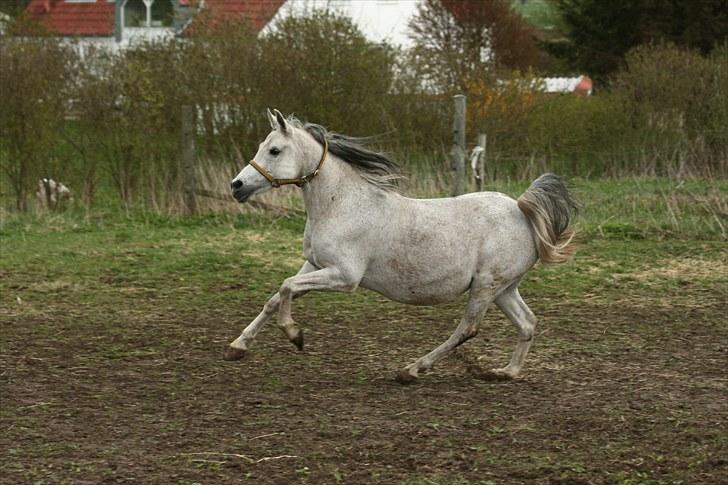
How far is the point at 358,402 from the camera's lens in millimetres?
6496

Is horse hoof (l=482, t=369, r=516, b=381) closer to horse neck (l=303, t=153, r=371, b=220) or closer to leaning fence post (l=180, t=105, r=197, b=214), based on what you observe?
horse neck (l=303, t=153, r=371, b=220)

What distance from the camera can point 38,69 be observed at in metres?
14.5

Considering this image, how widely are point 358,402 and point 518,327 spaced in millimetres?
1256

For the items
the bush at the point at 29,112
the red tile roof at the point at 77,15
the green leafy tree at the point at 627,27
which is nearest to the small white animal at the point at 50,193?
the bush at the point at 29,112

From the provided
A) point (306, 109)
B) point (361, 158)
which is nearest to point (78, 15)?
point (306, 109)

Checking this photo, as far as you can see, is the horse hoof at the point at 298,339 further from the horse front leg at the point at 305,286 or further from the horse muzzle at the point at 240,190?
the horse muzzle at the point at 240,190

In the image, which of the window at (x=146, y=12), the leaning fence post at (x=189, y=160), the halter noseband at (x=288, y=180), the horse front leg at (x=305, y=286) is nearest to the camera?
the horse front leg at (x=305, y=286)

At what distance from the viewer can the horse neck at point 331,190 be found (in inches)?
275

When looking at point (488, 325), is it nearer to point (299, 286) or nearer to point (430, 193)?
point (299, 286)

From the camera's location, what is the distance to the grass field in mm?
5418

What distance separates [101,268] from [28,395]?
438cm

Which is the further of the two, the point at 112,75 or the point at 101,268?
the point at 112,75

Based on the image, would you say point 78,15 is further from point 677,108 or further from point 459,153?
point 459,153

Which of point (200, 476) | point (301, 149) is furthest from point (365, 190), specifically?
point (200, 476)
